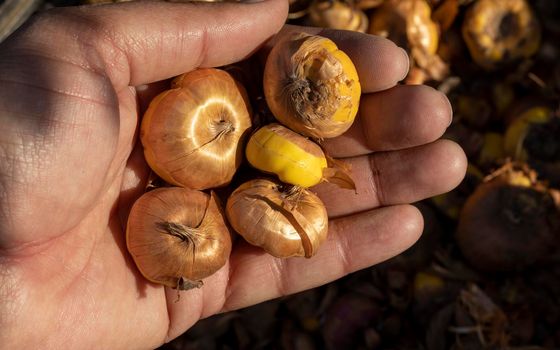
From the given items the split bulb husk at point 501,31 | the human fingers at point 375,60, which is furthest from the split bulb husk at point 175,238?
the split bulb husk at point 501,31

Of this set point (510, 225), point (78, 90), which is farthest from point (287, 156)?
point (510, 225)

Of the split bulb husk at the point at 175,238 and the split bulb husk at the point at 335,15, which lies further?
the split bulb husk at the point at 335,15

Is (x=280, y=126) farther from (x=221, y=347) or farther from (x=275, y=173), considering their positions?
(x=221, y=347)

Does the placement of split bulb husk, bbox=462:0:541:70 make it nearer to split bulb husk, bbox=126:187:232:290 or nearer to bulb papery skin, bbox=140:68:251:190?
bulb papery skin, bbox=140:68:251:190

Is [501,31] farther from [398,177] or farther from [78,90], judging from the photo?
[78,90]

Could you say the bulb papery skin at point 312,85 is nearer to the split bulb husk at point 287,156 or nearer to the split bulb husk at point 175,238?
the split bulb husk at point 287,156

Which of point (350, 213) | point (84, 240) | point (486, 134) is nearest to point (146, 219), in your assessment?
point (84, 240)

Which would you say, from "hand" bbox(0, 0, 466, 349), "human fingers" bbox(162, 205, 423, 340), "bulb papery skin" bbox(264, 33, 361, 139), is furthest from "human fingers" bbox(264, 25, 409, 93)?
"human fingers" bbox(162, 205, 423, 340)
